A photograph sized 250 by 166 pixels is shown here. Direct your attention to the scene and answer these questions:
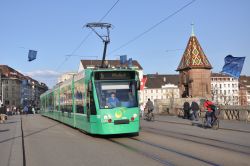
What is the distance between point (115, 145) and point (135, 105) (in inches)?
113

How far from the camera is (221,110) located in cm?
3278

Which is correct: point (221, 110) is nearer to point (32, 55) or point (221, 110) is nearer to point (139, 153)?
point (32, 55)

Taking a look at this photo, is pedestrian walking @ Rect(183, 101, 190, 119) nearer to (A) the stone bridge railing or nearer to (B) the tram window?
(A) the stone bridge railing

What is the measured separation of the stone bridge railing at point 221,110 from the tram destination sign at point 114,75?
13.0 meters

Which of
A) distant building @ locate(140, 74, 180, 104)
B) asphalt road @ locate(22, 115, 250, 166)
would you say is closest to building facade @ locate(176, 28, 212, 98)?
asphalt road @ locate(22, 115, 250, 166)

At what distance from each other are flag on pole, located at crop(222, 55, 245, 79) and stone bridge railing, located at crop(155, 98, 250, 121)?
2.34 m

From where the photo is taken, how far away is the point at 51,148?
1530 cm

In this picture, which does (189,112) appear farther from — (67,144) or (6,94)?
(6,94)

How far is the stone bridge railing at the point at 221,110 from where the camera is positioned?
29.6m

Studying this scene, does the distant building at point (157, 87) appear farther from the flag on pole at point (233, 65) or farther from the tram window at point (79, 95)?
the tram window at point (79, 95)

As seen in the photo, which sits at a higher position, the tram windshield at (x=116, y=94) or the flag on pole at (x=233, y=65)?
the flag on pole at (x=233, y=65)

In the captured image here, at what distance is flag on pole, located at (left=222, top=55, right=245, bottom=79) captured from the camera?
30641 millimetres

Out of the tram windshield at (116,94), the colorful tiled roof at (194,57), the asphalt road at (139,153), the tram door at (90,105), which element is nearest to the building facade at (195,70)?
the colorful tiled roof at (194,57)

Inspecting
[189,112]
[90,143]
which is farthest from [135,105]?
[189,112]
